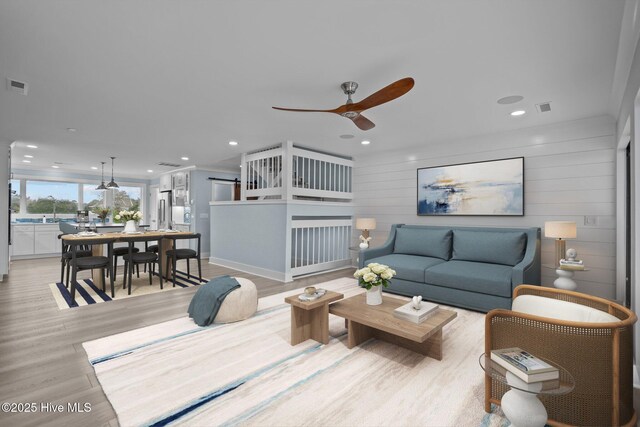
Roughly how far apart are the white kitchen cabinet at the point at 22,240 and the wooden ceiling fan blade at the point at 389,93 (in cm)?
898

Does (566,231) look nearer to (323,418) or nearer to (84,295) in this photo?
(323,418)

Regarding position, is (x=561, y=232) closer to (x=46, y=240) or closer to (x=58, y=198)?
(x=46, y=240)

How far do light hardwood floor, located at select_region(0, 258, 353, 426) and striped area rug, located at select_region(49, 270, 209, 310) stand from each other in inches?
5.3

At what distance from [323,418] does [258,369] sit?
733 mm

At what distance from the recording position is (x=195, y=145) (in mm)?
5598

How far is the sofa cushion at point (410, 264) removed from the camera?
4109 mm

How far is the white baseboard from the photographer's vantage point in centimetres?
526

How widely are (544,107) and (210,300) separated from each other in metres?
4.41

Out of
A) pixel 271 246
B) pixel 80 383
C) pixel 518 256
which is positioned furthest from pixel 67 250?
pixel 518 256

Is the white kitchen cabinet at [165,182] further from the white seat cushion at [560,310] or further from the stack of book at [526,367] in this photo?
the stack of book at [526,367]

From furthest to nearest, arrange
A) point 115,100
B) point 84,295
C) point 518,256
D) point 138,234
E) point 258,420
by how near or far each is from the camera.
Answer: point 138,234
point 84,295
point 518,256
point 115,100
point 258,420

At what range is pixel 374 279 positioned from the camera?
9.09 feet

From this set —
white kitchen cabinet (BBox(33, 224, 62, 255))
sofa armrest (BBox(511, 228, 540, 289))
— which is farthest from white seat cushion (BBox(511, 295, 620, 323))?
white kitchen cabinet (BBox(33, 224, 62, 255))

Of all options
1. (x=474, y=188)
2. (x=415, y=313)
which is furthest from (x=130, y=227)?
(x=474, y=188)
